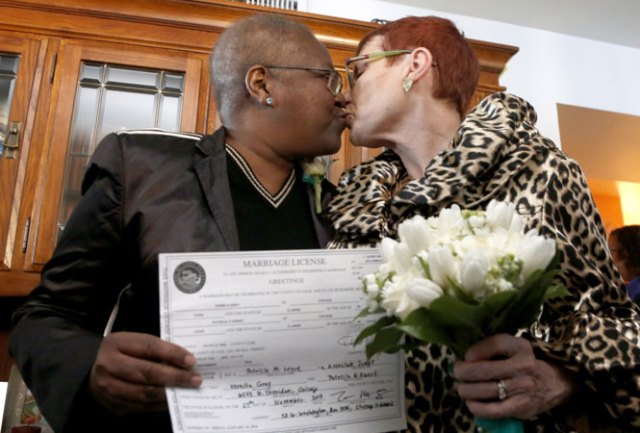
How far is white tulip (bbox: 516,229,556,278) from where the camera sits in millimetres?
592

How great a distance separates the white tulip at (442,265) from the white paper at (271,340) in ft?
0.65

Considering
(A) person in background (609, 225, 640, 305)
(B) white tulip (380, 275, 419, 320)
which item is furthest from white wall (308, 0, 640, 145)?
(B) white tulip (380, 275, 419, 320)

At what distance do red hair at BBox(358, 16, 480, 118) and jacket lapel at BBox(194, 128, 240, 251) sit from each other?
1.39 feet

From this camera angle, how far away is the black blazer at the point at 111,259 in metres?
0.81

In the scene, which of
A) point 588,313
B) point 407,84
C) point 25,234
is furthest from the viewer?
point 25,234

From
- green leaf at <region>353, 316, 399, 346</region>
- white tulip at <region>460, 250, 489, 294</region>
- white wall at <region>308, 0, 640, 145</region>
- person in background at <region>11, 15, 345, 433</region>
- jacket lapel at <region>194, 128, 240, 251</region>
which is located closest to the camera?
white tulip at <region>460, 250, 489, 294</region>

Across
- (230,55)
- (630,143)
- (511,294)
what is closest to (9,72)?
(230,55)

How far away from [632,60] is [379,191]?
2.55m

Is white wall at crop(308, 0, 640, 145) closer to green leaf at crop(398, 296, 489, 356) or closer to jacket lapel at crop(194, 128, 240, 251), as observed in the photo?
jacket lapel at crop(194, 128, 240, 251)

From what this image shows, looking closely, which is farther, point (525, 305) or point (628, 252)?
point (628, 252)

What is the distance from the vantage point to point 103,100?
1734mm

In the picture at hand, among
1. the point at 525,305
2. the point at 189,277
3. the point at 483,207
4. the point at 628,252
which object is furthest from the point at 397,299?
the point at 628,252

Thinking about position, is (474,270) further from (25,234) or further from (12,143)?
(12,143)

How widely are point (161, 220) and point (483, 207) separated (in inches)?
20.4
